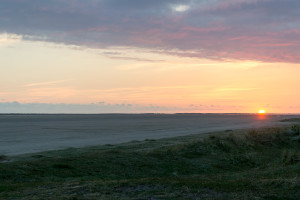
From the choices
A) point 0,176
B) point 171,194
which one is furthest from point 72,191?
point 0,176

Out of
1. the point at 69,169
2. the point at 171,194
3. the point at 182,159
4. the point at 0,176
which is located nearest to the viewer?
the point at 171,194

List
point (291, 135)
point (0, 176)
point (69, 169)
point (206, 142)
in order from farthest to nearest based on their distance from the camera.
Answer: point (291, 135) → point (206, 142) → point (69, 169) → point (0, 176)

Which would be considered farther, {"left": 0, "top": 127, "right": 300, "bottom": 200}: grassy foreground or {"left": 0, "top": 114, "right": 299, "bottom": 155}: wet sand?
{"left": 0, "top": 114, "right": 299, "bottom": 155}: wet sand

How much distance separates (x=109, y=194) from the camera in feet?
35.0

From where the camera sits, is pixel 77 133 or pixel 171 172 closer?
pixel 171 172

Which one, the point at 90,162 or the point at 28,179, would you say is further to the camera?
the point at 90,162

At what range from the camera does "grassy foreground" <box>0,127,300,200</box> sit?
35.9ft

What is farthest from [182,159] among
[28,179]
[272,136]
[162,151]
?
[272,136]

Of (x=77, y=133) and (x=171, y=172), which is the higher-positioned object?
(x=77, y=133)

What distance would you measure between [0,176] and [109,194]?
25.2 ft

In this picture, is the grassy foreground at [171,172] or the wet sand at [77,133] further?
the wet sand at [77,133]

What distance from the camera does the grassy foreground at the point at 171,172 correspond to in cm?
1095

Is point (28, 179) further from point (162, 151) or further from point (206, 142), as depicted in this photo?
point (206, 142)

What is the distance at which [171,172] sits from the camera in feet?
66.1
